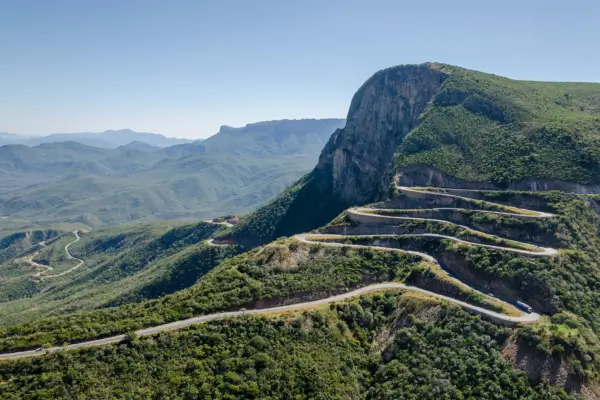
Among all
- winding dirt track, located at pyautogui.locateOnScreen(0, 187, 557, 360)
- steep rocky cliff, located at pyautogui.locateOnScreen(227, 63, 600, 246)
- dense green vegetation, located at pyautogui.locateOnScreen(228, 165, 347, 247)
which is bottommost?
dense green vegetation, located at pyautogui.locateOnScreen(228, 165, 347, 247)

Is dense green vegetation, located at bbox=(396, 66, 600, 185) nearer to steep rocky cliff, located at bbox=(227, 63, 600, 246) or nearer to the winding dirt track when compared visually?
steep rocky cliff, located at bbox=(227, 63, 600, 246)

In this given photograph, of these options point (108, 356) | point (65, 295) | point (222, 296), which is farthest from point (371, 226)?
point (65, 295)

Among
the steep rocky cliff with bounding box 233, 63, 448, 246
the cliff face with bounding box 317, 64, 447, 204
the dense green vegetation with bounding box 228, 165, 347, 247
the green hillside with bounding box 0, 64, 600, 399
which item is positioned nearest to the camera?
the green hillside with bounding box 0, 64, 600, 399

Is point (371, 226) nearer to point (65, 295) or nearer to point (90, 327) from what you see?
point (90, 327)

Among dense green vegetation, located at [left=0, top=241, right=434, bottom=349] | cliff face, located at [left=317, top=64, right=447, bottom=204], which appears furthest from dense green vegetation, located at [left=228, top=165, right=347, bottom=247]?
dense green vegetation, located at [left=0, top=241, right=434, bottom=349]

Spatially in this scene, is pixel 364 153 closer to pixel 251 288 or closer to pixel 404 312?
pixel 251 288

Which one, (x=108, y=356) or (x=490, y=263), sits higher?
(x=490, y=263)

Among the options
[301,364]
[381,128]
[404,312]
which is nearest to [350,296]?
[404,312]
